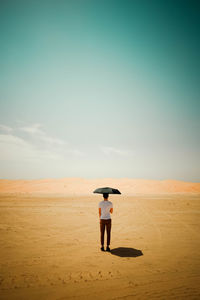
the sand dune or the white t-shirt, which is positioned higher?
the white t-shirt

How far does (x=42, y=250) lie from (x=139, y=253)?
368cm

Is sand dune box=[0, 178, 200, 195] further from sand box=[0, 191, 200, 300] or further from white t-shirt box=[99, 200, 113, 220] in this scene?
white t-shirt box=[99, 200, 113, 220]

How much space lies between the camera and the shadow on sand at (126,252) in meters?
6.52

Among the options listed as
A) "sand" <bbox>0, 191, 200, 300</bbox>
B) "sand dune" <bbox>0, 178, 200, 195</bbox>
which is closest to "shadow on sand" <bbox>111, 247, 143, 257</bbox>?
"sand" <bbox>0, 191, 200, 300</bbox>

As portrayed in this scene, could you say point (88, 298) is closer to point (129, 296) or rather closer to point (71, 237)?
point (129, 296)

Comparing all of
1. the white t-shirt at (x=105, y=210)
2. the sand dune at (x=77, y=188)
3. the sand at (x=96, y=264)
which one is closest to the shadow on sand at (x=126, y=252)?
the sand at (x=96, y=264)

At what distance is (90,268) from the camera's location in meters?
5.39

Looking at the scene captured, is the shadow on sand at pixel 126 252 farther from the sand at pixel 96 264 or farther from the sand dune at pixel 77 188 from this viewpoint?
the sand dune at pixel 77 188

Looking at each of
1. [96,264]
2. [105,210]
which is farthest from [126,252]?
[105,210]

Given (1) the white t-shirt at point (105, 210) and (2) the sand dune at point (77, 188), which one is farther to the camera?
(2) the sand dune at point (77, 188)

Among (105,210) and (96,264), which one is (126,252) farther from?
(105,210)

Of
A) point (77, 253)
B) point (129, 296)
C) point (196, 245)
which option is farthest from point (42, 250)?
point (196, 245)

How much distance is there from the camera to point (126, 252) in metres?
6.75

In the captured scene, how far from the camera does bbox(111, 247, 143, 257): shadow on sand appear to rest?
257 inches
